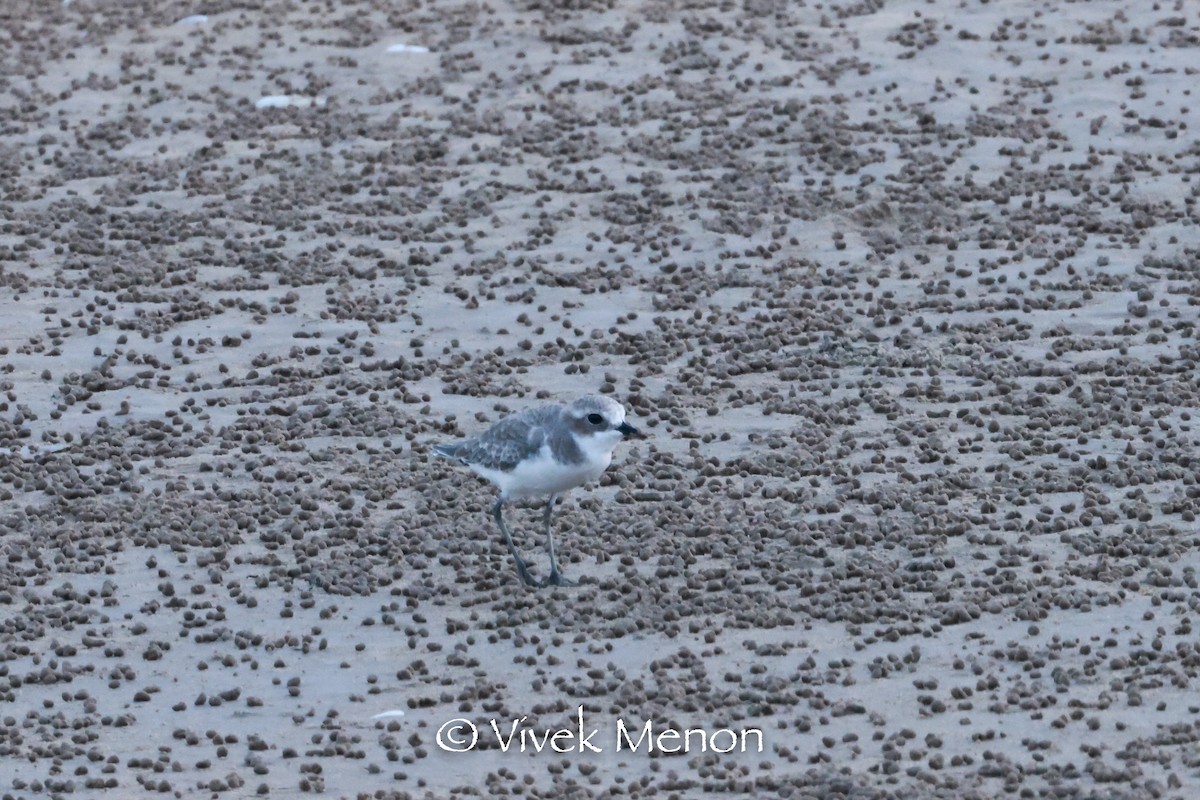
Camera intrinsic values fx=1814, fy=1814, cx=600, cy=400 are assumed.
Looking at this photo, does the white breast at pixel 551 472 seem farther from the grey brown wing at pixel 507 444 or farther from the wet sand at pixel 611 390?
the wet sand at pixel 611 390

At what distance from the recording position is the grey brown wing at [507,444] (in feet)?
30.7

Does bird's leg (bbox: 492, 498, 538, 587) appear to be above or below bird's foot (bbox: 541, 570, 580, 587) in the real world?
above

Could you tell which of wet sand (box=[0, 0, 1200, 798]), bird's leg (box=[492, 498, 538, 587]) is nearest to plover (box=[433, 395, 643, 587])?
bird's leg (box=[492, 498, 538, 587])

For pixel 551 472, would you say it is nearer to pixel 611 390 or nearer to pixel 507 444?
pixel 507 444

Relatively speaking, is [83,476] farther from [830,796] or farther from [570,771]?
[830,796]

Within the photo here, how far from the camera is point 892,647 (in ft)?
27.9

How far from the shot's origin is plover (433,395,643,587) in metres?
9.18

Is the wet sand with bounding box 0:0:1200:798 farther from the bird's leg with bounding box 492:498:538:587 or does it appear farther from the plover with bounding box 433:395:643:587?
the plover with bounding box 433:395:643:587

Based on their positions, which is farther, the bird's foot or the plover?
the bird's foot

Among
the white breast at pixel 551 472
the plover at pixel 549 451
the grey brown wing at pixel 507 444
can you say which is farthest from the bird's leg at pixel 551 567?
the grey brown wing at pixel 507 444

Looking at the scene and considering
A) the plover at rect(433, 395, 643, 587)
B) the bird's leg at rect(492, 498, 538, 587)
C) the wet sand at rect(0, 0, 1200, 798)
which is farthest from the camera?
the bird's leg at rect(492, 498, 538, 587)

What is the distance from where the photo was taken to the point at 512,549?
9.41 metres

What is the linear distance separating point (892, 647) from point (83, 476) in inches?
195

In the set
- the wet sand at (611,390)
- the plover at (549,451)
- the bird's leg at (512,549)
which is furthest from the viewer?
the bird's leg at (512,549)
